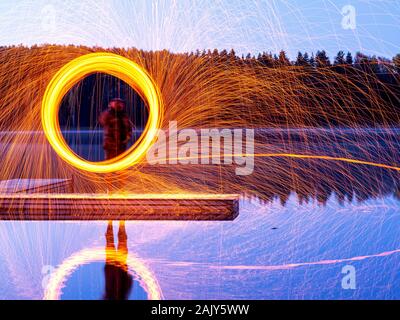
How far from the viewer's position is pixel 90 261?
5.86 metres

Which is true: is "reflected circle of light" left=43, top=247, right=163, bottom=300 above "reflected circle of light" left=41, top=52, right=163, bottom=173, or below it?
below

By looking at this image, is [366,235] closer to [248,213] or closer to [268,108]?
[248,213]

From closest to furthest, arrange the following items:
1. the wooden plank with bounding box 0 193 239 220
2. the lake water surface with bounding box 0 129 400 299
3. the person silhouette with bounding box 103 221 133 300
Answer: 1. the person silhouette with bounding box 103 221 133 300
2. the lake water surface with bounding box 0 129 400 299
3. the wooden plank with bounding box 0 193 239 220

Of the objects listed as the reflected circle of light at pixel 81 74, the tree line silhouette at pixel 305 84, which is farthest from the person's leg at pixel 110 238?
the tree line silhouette at pixel 305 84

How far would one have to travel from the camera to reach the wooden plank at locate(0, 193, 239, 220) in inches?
326

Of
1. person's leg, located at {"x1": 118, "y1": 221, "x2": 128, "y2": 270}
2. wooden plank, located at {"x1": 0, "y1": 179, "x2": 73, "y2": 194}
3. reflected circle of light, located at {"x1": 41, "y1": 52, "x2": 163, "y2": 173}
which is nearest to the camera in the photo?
person's leg, located at {"x1": 118, "y1": 221, "x2": 128, "y2": 270}

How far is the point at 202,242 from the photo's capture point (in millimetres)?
6777

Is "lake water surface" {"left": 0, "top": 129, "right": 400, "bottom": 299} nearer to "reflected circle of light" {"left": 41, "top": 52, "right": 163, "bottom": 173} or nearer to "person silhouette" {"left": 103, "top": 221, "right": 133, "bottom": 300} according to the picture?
"person silhouette" {"left": 103, "top": 221, "right": 133, "bottom": 300}

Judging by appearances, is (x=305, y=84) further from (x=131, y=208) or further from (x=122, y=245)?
(x=122, y=245)

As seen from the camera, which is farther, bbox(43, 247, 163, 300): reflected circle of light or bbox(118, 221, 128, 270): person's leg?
bbox(118, 221, 128, 270): person's leg

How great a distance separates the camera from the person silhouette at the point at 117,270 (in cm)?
477

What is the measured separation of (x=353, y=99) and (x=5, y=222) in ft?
94.6

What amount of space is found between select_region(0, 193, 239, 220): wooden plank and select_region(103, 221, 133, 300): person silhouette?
995 mm

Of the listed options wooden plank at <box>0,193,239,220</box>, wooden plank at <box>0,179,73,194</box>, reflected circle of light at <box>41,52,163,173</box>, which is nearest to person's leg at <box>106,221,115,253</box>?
wooden plank at <box>0,193,239,220</box>
